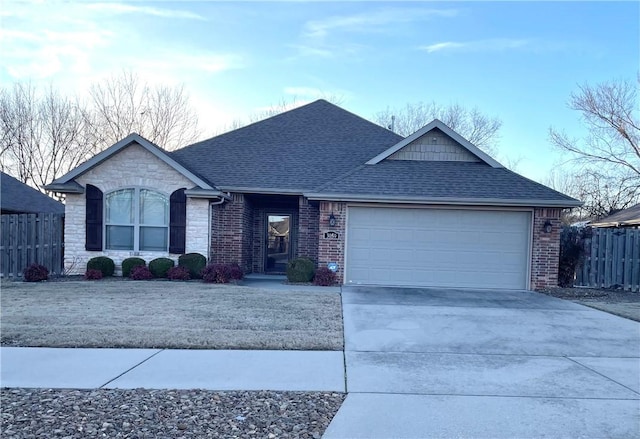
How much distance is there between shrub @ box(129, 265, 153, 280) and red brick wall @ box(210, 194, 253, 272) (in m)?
1.86

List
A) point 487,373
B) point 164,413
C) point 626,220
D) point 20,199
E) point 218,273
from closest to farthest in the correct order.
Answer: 1. point 164,413
2. point 487,373
3. point 218,273
4. point 626,220
5. point 20,199

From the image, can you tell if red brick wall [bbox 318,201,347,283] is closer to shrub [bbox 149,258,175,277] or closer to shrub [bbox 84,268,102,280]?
shrub [bbox 149,258,175,277]

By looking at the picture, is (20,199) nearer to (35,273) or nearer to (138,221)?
(35,273)

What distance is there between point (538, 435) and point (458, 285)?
31.0ft

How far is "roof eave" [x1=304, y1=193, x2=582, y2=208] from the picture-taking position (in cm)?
1233

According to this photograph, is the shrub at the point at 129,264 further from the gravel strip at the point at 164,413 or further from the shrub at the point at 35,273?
the gravel strip at the point at 164,413

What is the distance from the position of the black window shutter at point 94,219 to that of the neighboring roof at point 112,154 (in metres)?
0.34

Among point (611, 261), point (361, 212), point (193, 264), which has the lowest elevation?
point (193, 264)

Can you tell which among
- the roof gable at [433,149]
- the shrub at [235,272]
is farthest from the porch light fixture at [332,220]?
the shrub at [235,272]

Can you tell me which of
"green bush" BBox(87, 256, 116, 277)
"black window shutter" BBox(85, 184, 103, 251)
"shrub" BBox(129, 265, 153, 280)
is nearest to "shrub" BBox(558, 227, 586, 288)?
"shrub" BBox(129, 265, 153, 280)

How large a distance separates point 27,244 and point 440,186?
12.2 m

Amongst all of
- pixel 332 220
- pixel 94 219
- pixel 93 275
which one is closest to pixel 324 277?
pixel 332 220

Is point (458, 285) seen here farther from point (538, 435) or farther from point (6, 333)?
point (6, 333)

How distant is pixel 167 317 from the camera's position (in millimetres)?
7848
